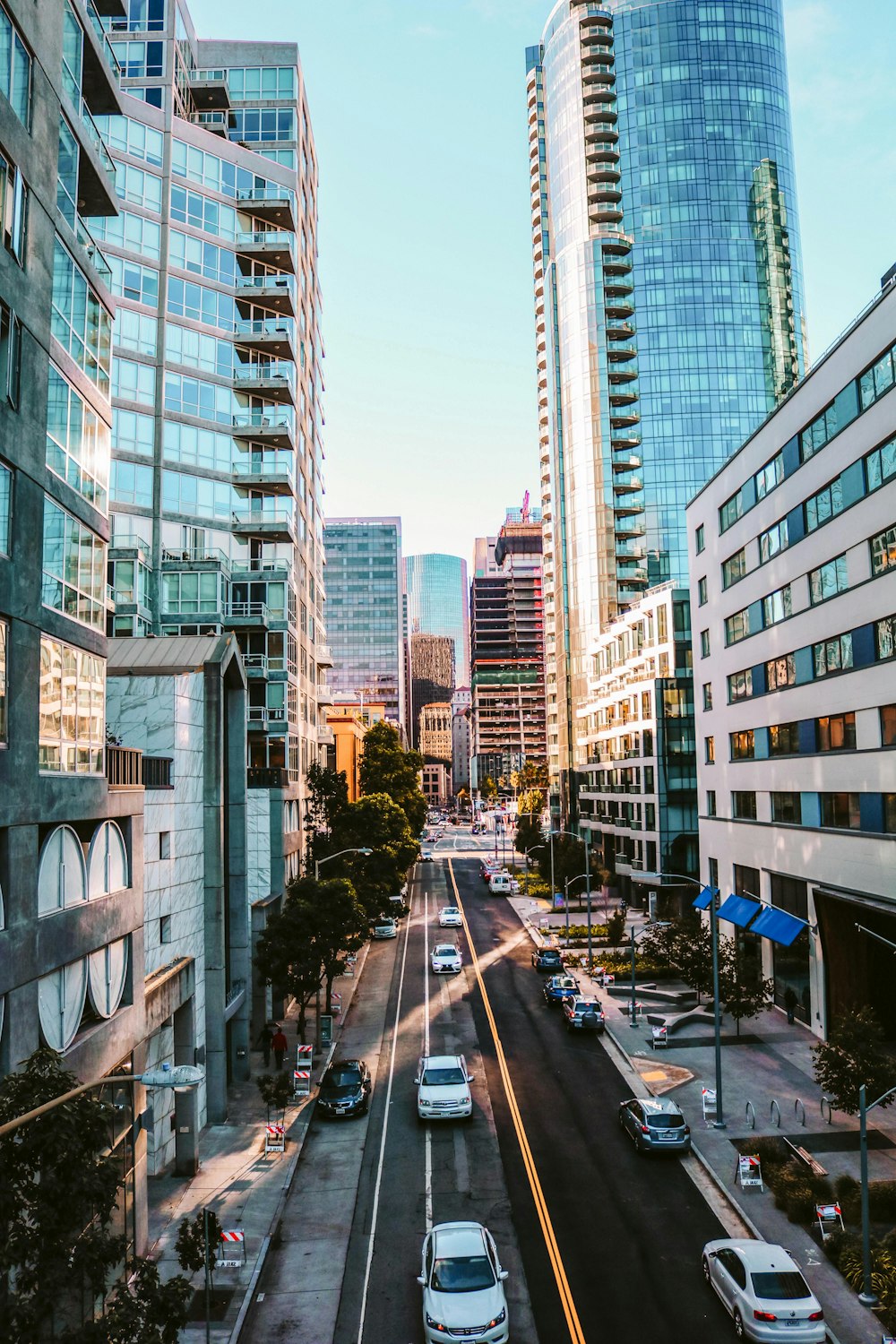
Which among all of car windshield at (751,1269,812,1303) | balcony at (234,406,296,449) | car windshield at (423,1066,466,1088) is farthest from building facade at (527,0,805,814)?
car windshield at (751,1269,812,1303)

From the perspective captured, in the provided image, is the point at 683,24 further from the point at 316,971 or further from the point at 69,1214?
the point at 69,1214

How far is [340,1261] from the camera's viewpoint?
21.2 metres

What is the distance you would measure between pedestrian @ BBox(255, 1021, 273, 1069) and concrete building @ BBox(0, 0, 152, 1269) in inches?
596

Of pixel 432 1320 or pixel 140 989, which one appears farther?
pixel 140 989

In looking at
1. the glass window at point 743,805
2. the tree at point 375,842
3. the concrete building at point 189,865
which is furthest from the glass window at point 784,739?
the concrete building at point 189,865

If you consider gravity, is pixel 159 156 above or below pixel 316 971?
above

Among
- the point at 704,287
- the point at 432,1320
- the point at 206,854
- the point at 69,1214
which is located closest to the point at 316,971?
the point at 206,854

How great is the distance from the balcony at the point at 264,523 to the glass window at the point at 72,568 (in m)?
33.5

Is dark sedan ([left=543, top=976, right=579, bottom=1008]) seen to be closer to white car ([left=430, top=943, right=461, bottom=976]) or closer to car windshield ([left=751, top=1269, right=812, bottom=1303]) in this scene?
white car ([left=430, top=943, right=461, bottom=976])

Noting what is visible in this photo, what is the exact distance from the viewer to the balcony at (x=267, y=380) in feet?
182

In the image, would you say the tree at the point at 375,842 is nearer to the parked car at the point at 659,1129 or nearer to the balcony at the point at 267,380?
the balcony at the point at 267,380

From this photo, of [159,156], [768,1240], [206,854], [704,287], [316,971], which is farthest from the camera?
[704,287]

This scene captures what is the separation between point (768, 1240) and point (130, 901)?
16460 millimetres

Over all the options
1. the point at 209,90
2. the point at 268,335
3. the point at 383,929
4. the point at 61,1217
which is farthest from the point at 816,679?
the point at 209,90
